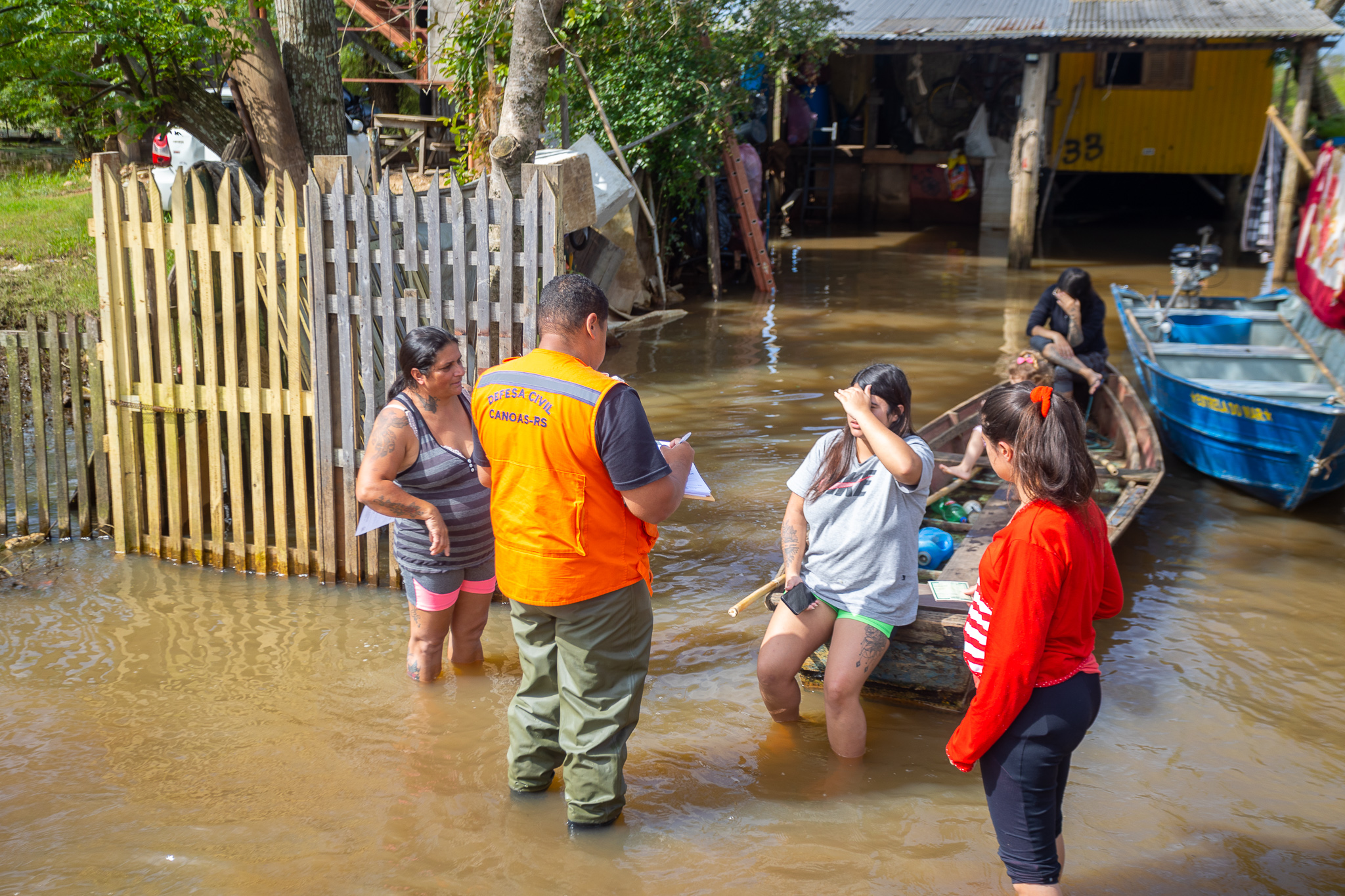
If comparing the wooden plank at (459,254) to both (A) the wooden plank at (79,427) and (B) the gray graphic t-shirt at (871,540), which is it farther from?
(A) the wooden plank at (79,427)

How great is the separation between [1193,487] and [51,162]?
20.9 metres

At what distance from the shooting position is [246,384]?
19.0ft

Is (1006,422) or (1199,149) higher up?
(1199,149)

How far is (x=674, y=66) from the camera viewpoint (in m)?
13.4

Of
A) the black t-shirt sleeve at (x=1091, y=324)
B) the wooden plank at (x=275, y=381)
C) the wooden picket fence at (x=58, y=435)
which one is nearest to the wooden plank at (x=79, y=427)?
the wooden picket fence at (x=58, y=435)

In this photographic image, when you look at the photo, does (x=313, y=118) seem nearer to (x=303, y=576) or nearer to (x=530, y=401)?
(x=303, y=576)

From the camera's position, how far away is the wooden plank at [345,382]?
16.7ft

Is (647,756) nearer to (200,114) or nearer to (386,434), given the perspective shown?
(386,434)

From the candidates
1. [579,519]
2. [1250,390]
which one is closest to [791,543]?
[579,519]

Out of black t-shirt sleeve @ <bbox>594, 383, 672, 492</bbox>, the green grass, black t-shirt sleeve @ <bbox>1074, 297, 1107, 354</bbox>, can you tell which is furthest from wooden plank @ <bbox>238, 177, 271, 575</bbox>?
black t-shirt sleeve @ <bbox>1074, 297, 1107, 354</bbox>

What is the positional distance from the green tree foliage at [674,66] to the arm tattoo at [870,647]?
9.17m

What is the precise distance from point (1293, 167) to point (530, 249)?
15.9 meters

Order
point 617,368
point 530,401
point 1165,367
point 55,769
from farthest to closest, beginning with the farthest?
point 617,368
point 1165,367
point 55,769
point 530,401

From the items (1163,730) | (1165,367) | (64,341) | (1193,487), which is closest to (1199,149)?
(1165,367)
